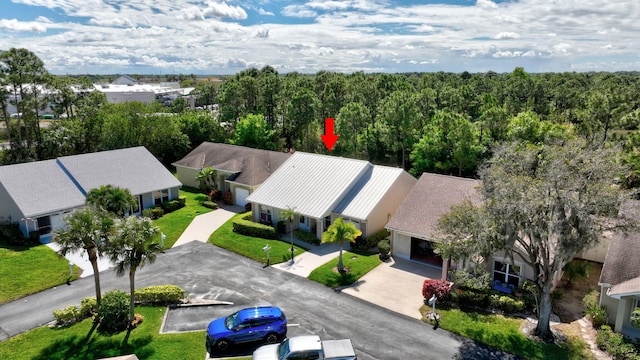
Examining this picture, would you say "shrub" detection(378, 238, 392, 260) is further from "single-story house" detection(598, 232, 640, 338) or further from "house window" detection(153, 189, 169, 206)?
"house window" detection(153, 189, 169, 206)

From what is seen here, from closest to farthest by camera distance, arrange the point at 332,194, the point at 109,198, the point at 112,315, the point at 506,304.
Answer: the point at 112,315 → the point at 506,304 → the point at 109,198 → the point at 332,194

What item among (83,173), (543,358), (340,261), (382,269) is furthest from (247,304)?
(83,173)

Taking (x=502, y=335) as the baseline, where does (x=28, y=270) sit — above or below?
above

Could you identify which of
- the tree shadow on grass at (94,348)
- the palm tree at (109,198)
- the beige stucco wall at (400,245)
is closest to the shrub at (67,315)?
the tree shadow on grass at (94,348)

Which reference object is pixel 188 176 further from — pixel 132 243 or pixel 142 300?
pixel 132 243

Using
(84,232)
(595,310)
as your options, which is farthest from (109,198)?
(595,310)

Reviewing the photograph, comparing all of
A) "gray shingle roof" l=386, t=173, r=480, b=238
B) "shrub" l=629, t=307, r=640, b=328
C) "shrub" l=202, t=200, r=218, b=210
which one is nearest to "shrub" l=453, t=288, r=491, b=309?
"gray shingle roof" l=386, t=173, r=480, b=238
